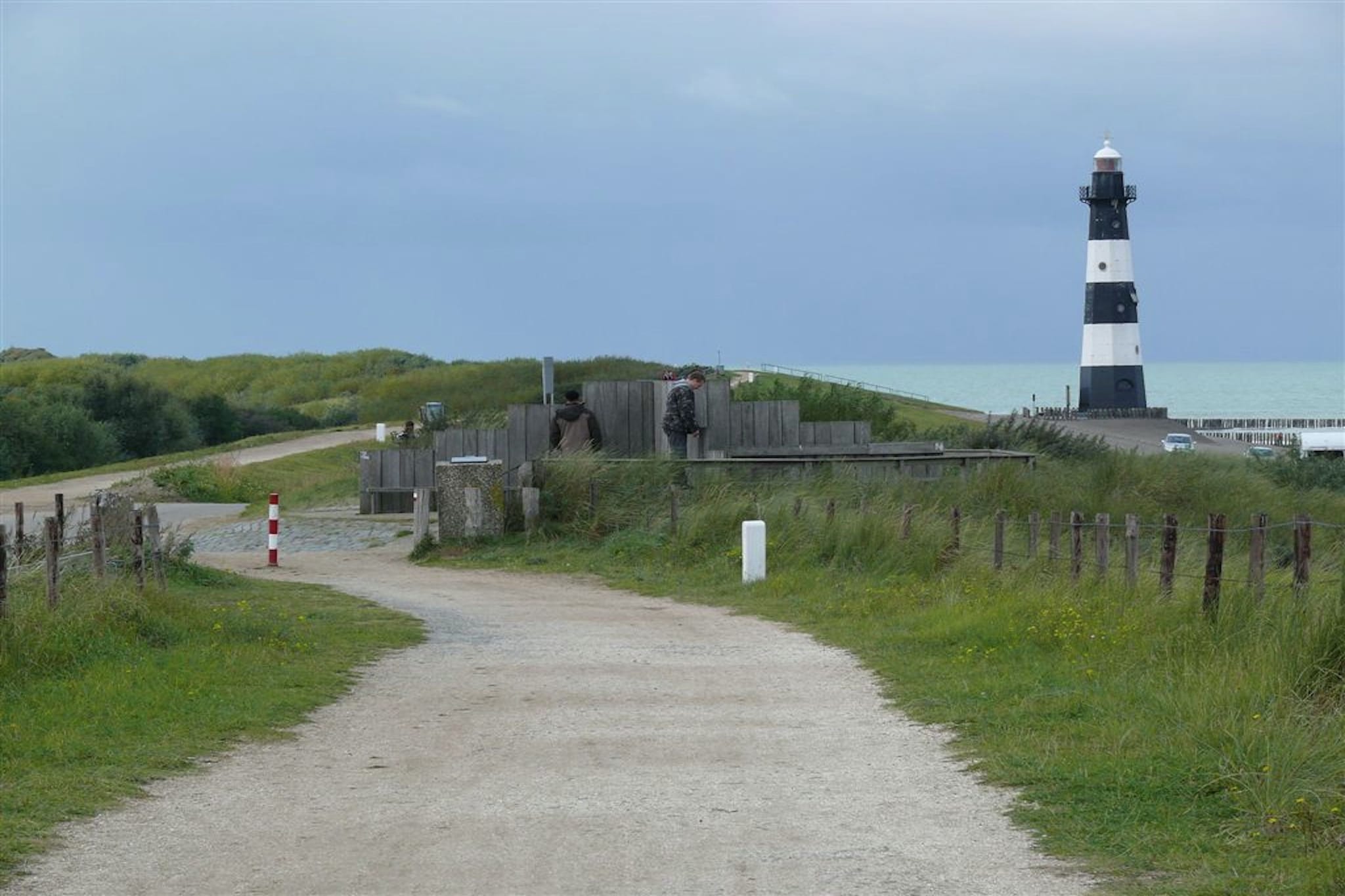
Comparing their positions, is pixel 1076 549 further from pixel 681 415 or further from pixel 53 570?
pixel 681 415

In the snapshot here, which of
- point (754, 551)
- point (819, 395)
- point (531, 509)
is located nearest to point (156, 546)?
point (754, 551)

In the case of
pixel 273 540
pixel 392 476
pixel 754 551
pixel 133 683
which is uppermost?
pixel 392 476

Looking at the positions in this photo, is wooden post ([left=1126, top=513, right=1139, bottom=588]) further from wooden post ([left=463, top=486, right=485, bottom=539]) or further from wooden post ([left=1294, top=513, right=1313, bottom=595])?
wooden post ([left=463, top=486, right=485, bottom=539])

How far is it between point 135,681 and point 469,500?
13.8m

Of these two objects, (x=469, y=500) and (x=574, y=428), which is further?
(x=574, y=428)

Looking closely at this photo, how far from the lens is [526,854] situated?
25.2 ft

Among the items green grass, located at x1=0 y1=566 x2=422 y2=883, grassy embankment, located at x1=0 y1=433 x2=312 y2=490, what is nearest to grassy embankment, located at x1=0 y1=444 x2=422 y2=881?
green grass, located at x1=0 y1=566 x2=422 y2=883

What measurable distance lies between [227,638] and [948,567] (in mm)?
8998

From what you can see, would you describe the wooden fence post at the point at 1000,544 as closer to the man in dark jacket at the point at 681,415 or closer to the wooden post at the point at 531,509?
the wooden post at the point at 531,509

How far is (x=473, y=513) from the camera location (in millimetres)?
25750

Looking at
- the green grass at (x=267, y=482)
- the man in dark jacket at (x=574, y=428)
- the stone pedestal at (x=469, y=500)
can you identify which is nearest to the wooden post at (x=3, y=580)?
the stone pedestal at (x=469, y=500)

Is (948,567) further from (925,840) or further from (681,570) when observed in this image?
(925,840)

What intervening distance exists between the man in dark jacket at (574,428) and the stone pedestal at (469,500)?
2854mm

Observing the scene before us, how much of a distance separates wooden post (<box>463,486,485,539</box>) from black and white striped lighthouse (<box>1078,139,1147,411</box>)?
54445 millimetres
